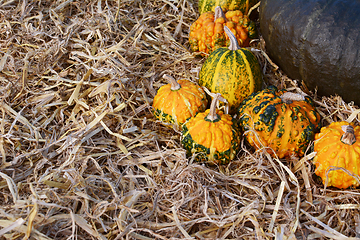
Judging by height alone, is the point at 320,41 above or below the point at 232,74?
above

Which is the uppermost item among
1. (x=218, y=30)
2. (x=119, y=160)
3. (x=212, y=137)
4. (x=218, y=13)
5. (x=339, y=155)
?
(x=218, y=13)

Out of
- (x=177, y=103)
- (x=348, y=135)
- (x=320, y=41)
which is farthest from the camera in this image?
(x=177, y=103)

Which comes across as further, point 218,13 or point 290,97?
point 218,13

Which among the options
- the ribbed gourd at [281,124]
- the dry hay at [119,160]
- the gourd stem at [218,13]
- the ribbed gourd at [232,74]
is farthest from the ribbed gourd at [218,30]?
the ribbed gourd at [281,124]

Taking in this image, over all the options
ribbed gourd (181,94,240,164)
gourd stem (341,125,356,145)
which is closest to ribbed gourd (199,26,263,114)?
ribbed gourd (181,94,240,164)

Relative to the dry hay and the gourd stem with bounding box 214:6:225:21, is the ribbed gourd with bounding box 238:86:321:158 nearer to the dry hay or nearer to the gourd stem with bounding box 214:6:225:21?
the dry hay

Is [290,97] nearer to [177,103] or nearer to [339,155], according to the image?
[339,155]

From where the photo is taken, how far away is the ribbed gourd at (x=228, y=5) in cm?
378

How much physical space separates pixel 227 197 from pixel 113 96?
60.2 inches

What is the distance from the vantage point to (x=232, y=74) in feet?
9.57

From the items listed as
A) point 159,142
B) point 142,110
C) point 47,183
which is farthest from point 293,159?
point 47,183

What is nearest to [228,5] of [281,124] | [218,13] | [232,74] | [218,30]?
[218,13]

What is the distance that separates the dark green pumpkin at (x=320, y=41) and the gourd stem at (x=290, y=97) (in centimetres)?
49

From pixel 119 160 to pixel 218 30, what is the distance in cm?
181
